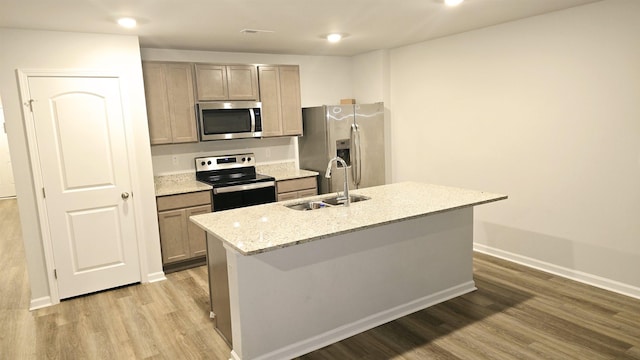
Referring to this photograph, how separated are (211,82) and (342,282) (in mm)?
2718

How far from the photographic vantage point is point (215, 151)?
4.95m

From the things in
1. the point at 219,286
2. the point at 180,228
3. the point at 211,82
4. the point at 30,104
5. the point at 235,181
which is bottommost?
the point at 219,286

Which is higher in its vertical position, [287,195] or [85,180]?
[85,180]

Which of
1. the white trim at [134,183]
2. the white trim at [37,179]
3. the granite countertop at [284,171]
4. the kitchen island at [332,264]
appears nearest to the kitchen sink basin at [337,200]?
the kitchen island at [332,264]

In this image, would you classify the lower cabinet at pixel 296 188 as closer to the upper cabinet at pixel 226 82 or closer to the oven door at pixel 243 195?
the oven door at pixel 243 195

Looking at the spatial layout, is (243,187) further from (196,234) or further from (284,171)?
(284,171)

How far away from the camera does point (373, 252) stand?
9.77ft

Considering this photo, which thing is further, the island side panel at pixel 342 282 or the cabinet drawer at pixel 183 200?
the cabinet drawer at pixel 183 200

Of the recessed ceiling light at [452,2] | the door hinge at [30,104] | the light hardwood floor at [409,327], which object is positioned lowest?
the light hardwood floor at [409,327]

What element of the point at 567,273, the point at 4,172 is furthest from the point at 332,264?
the point at 4,172

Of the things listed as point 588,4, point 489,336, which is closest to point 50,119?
point 489,336

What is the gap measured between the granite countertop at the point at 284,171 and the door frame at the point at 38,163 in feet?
5.18

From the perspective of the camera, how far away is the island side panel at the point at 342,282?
2.53m

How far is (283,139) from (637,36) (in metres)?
3.72
